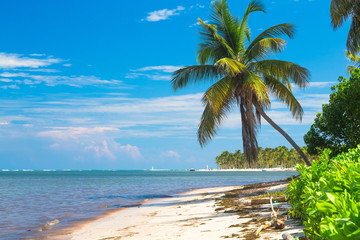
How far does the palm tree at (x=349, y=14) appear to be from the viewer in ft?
49.1

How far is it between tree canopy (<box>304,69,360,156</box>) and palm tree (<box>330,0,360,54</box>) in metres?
1.38

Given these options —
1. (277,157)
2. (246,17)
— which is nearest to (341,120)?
(246,17)

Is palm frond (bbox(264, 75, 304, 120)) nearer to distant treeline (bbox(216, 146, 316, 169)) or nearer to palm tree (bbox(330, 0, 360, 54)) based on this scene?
palm tree (bbox(330, 0, 360, 54))

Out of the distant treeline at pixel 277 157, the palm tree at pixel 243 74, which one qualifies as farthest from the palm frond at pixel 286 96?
the distant treeline at pixel 277 157

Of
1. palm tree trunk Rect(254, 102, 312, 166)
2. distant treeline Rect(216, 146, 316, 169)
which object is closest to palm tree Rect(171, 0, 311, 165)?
palm tree trunk Rect(254, 102, 312, 166)

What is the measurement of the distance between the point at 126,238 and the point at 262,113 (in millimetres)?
11155

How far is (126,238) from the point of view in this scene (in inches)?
348

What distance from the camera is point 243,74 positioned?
1770 centimetres

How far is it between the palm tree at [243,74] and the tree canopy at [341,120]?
1779mm

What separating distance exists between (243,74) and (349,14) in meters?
5.66

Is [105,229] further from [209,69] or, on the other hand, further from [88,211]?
[209,69]

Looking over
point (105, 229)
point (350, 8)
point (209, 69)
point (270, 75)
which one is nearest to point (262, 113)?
point (270, 75)

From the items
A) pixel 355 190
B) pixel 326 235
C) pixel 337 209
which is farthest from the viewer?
pixel 355 190

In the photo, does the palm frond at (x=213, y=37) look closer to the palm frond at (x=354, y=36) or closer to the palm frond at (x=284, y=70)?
the palm frond at (x=284, y=70)
